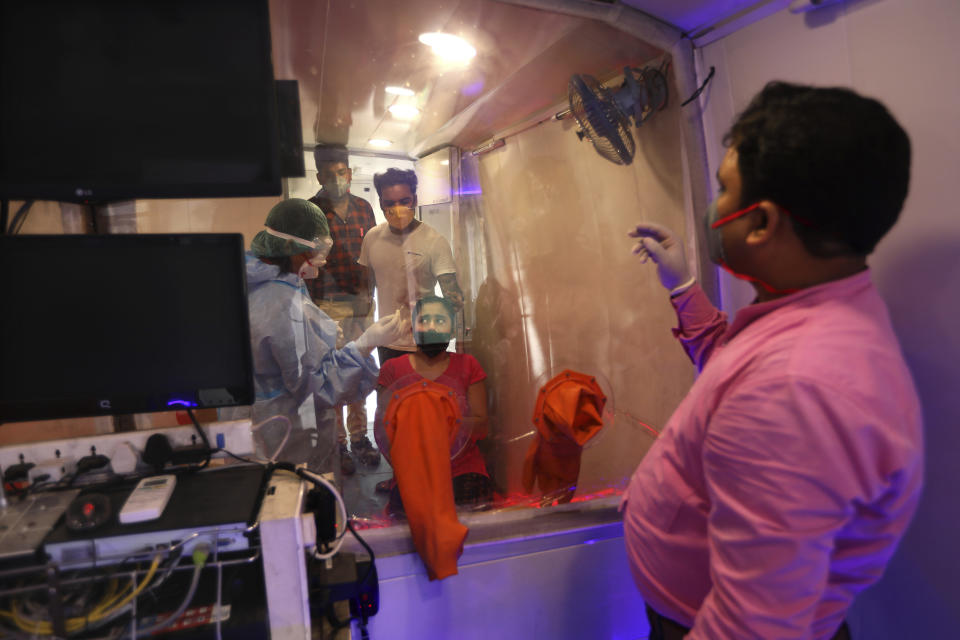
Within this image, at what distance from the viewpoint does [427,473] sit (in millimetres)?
1591

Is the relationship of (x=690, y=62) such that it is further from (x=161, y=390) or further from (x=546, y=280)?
(x=161, y=390)

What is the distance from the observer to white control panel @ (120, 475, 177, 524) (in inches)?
34.2

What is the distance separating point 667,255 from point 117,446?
145 centimetres

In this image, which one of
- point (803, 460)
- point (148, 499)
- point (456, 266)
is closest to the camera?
point (803, 460)

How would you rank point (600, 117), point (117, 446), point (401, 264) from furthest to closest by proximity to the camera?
1. point (401, 264)
2. point (600, 117)
3. point (117, 446)

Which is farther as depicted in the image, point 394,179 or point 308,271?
point 394,179

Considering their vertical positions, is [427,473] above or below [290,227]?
below

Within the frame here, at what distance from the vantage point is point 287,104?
109 centimetres

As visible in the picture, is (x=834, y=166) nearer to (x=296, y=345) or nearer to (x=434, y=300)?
(x=434, y=300)

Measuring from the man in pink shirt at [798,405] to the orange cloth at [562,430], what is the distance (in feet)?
2.52

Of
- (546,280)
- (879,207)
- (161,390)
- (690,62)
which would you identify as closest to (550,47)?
(690,62)

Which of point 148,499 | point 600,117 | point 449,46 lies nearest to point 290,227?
point 449,46

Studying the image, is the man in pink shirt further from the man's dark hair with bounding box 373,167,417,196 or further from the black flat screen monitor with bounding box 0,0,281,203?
the man's dark hair with bounding box 373,167,417,196

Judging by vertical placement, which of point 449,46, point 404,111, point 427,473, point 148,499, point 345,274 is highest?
point 449,46
